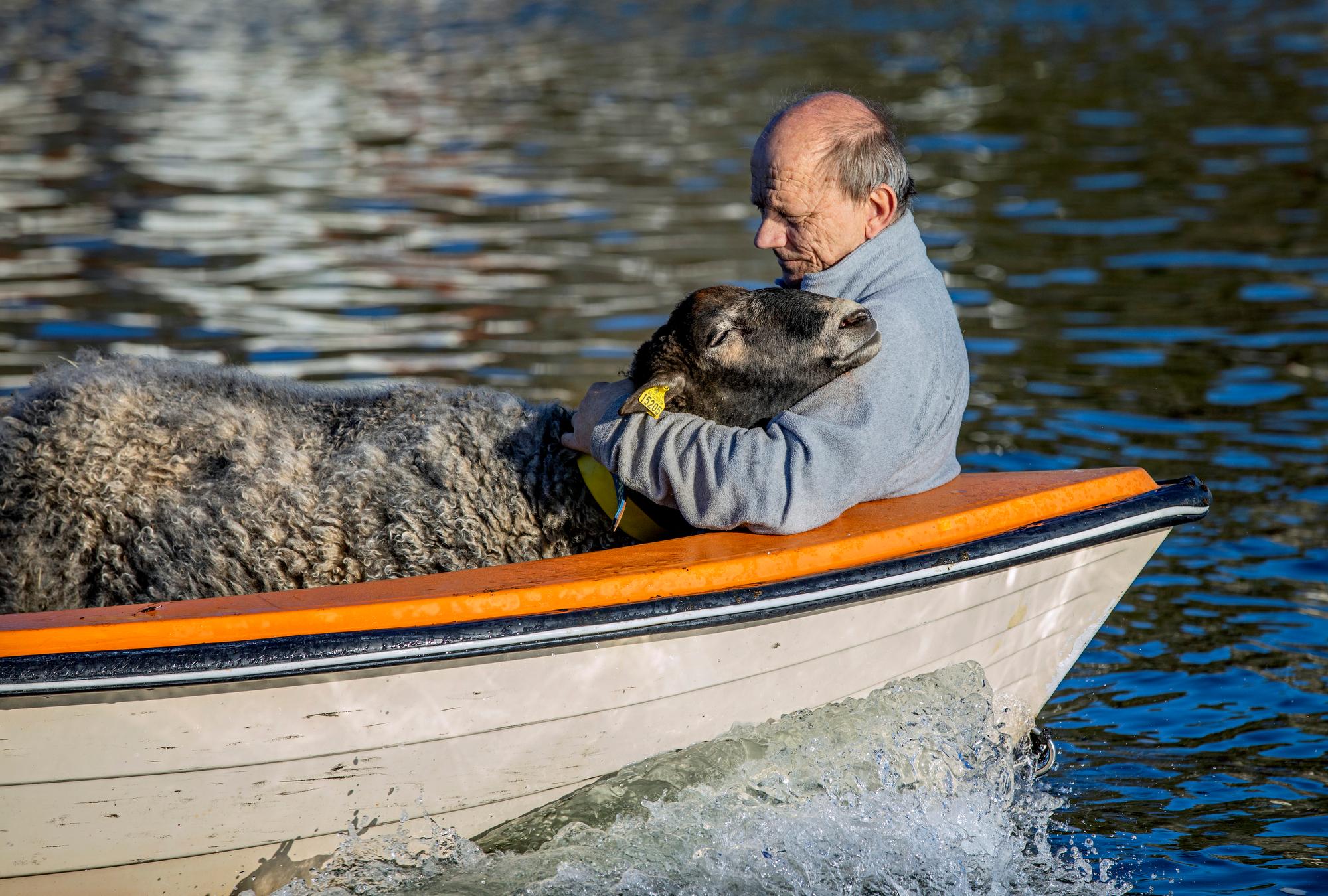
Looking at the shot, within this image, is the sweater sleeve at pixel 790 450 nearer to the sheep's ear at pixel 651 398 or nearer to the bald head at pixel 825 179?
the sheep's ear at pixel 651 398

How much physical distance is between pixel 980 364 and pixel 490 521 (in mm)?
5813

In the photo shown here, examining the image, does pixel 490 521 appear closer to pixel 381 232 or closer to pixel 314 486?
pixel 314 486

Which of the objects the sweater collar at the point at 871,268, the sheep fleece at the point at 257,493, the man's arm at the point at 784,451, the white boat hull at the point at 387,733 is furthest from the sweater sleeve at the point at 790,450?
the sheep fleece at the point at 257,493

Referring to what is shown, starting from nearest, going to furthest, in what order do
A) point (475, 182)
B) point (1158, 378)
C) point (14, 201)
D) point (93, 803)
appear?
point (93, 803)
point (1158, 378)
point (14, 201)
point (475, 182)

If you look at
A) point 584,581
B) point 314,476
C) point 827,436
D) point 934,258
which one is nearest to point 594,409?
point 584,581

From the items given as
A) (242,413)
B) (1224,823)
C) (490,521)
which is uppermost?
(242,413)

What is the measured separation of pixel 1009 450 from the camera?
7.93 meters

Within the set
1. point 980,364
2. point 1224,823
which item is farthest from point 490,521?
point 980,364

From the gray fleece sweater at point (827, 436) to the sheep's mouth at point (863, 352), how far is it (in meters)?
0.03

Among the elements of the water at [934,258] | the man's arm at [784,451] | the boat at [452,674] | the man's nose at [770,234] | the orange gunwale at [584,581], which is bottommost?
the water at [934,258]

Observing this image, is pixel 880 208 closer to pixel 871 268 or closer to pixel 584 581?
pixel 871 268

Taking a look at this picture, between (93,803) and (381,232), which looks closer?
(93,803)

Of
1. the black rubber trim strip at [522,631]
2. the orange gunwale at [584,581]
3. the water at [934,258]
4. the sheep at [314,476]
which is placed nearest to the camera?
the black rubber trim strip at [522,631]

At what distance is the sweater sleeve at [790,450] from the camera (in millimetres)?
4047
